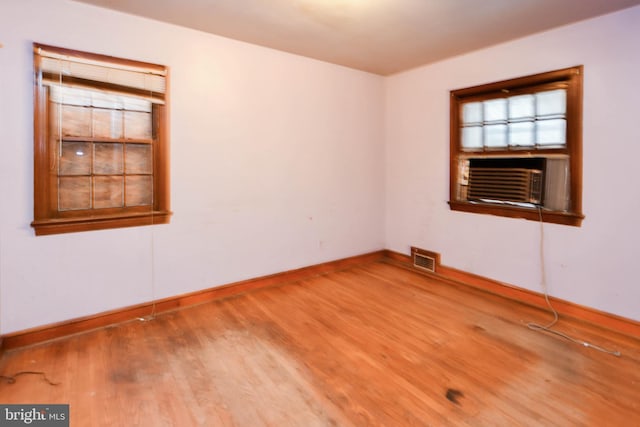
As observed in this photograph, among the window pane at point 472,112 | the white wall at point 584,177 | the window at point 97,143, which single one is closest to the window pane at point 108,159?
the window at point 97,143

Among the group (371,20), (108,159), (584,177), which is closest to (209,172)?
(108,159)

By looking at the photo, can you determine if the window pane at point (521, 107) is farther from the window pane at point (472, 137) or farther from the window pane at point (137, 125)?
the window pane at point (137, 125)

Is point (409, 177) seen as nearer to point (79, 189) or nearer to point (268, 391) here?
point (268, 391)

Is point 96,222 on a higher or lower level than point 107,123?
lower

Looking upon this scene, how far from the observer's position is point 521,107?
3441mm

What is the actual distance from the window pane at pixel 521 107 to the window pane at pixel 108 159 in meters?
3.75

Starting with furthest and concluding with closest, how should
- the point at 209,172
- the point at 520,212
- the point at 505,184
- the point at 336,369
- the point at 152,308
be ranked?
the point at 505,184 < the point at 520,212 < the point at 209,172 < the point at 152,308 < the point at 336,369

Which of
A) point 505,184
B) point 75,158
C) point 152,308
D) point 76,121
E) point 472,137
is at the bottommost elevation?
point 152,308

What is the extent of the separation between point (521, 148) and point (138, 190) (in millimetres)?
3677

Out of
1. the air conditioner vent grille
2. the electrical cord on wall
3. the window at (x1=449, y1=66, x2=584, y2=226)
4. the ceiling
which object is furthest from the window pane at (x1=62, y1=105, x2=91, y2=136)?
the electrical cord on wall

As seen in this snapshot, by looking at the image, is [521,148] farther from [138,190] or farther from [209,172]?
[138,190]

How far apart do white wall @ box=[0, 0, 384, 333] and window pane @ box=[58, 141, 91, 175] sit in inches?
7.9

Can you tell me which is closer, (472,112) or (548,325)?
(548,325)

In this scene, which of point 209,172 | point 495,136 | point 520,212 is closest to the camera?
point 209,172
